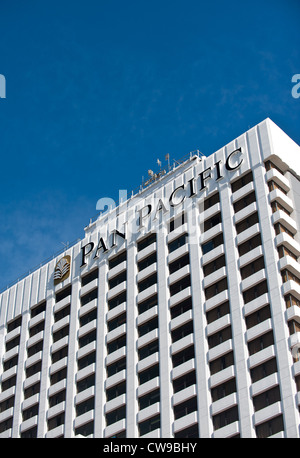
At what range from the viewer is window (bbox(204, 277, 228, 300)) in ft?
236

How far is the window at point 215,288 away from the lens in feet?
236

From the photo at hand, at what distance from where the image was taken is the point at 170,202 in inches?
3253

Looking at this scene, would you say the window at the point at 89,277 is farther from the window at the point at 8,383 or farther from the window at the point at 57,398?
the window at the point at 8,383

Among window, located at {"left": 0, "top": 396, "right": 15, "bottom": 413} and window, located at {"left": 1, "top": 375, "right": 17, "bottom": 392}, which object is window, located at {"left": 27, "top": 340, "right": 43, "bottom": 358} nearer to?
window, located at {"left": 1, "top": 375, "right": 17, "bottom": 392}

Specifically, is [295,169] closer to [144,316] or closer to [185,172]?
[185,172]

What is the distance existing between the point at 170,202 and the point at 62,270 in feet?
52.8

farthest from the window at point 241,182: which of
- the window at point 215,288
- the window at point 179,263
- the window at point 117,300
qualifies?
the window at point 117,300

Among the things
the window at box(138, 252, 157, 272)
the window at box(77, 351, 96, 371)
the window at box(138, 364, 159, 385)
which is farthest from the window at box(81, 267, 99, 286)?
the window at box(138, 364, 159, 385)

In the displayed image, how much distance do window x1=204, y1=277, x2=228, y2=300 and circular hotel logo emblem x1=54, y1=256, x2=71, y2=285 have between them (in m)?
22.0

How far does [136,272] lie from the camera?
81750 mm

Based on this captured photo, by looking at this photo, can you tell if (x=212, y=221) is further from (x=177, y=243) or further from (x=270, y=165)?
(x=270, y=165)

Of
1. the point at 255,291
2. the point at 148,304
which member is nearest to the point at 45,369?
the point at 148,304
